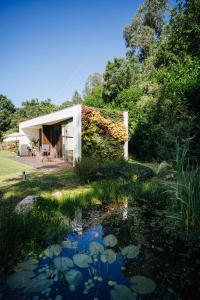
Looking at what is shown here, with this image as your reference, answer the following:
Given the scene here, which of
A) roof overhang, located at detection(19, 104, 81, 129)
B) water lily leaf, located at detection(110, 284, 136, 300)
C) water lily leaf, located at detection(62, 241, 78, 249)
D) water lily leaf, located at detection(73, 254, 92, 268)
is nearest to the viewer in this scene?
water lily leaf, located at detection(110, 284, 136, 300)

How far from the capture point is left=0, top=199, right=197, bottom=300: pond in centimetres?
213

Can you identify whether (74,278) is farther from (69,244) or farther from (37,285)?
(69,244)

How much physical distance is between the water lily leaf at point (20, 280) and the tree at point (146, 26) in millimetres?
27577

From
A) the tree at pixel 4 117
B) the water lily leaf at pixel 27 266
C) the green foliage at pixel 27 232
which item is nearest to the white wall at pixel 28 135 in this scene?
the green foliage at pixel 27 232

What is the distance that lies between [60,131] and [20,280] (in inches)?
621

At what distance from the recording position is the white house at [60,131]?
38.2 ft

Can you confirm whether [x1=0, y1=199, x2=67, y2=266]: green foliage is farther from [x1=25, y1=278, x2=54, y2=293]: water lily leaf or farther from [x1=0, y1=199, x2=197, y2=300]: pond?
[x1=25, y1=278, x2=54, y2=293]: water lily leaf

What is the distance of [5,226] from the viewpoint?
3.06 m

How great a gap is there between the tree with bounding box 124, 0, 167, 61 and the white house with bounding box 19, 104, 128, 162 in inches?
628

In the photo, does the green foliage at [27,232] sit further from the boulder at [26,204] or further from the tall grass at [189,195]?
the tall grass at [189,195]

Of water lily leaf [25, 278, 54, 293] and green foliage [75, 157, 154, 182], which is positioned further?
green foliage [75, 157, 154, 182]

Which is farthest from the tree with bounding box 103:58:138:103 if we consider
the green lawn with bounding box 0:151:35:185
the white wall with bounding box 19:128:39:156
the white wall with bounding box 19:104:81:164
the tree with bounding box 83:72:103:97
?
the tree with bounding box 83:72:103:97

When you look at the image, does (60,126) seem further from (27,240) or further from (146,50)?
(146,50)

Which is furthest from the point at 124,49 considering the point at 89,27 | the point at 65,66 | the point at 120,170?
the point at 120,170
